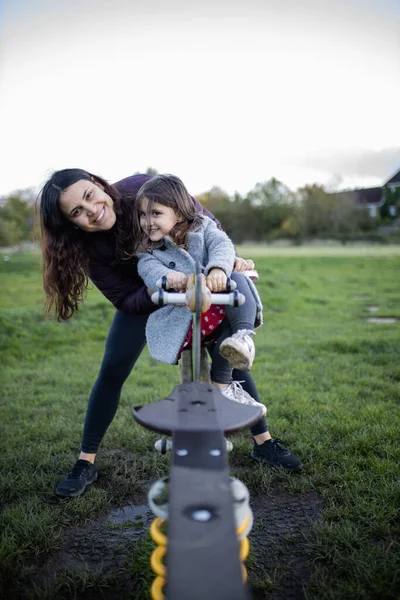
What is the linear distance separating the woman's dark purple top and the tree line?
83.0ft

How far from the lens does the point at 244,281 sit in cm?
259

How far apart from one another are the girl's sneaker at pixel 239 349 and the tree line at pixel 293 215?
26.0 m

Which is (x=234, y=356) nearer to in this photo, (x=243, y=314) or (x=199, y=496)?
(x=243, y=314)

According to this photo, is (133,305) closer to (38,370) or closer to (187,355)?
(187,355)

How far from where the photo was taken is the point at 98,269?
2824mm

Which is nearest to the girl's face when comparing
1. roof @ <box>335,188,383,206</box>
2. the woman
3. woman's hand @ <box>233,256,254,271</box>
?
the woman

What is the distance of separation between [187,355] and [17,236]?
19.7 metres

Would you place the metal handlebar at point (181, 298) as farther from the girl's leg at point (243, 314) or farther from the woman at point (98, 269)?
the woman at point (98, 269)

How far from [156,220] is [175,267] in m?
0.28

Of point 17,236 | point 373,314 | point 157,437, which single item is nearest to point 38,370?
point 157,437

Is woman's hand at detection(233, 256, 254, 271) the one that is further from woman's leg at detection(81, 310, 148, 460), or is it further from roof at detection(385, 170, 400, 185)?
roof at detection(385, 170, 400, 185)

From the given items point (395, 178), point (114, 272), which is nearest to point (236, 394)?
point (114, 272)

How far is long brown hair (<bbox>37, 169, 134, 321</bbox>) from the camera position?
8.50 feet

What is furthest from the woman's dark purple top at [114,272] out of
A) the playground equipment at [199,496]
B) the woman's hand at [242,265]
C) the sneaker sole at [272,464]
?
the sneaker sole at [272,464]
